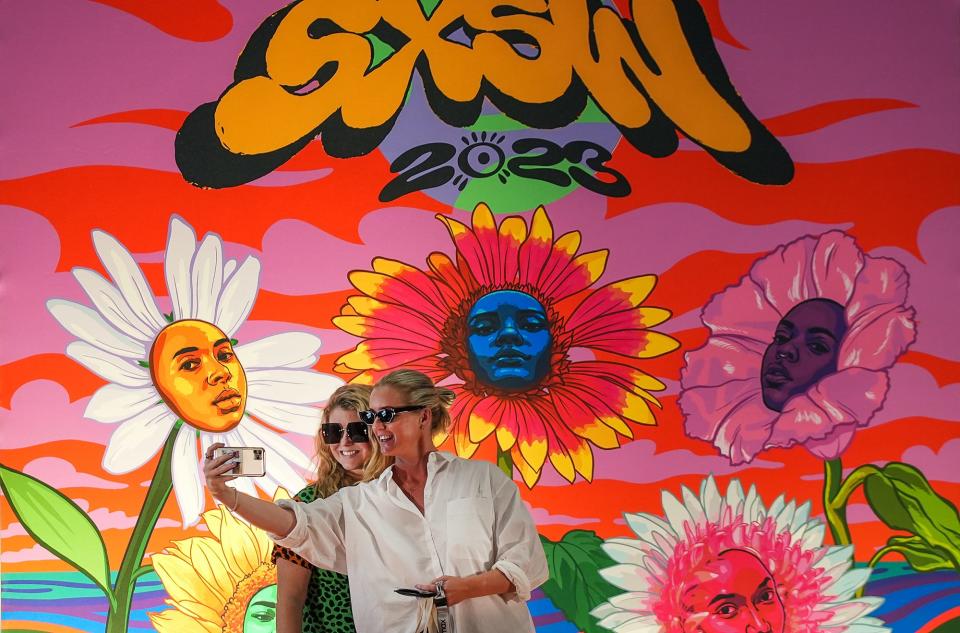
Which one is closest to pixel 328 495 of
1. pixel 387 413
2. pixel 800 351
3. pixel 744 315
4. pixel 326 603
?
pixel 326 603

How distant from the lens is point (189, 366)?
4.08 meters

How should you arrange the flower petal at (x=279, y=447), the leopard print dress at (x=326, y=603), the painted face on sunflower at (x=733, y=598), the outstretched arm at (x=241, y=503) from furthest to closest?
the flower petal at (x=279, y=447), the painted face on sunflower at (x=733, y=598), the leopard print dress at (x=326, y=603), the outstretched arm at (x=241, y=503)

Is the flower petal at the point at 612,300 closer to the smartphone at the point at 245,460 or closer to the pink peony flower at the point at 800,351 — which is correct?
the pink peony flower at the point at 800,351

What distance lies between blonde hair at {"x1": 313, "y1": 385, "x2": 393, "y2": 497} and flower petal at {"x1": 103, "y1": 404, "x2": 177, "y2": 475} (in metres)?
0.89

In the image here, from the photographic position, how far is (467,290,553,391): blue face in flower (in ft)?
13.1

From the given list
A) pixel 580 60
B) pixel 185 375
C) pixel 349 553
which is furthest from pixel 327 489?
pixel 580 60

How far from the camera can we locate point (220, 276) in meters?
4.11

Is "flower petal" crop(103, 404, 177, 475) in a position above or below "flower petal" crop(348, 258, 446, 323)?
below

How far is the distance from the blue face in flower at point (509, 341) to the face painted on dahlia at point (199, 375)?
3.12 ft

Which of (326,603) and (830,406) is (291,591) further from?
(830,406)

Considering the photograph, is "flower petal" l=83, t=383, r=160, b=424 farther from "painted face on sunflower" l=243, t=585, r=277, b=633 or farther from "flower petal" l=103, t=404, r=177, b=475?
"painted face on sunflower" l=243, t=585, r=277, b=633

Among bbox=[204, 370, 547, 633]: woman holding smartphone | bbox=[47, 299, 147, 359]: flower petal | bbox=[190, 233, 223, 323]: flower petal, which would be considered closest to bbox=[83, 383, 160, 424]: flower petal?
bbox=[47, 299, 147, 359]: flower petal

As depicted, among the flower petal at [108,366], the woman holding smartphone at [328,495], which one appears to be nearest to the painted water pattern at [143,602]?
the flower petal at [108,366]

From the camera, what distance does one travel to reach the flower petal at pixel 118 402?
4.08m
